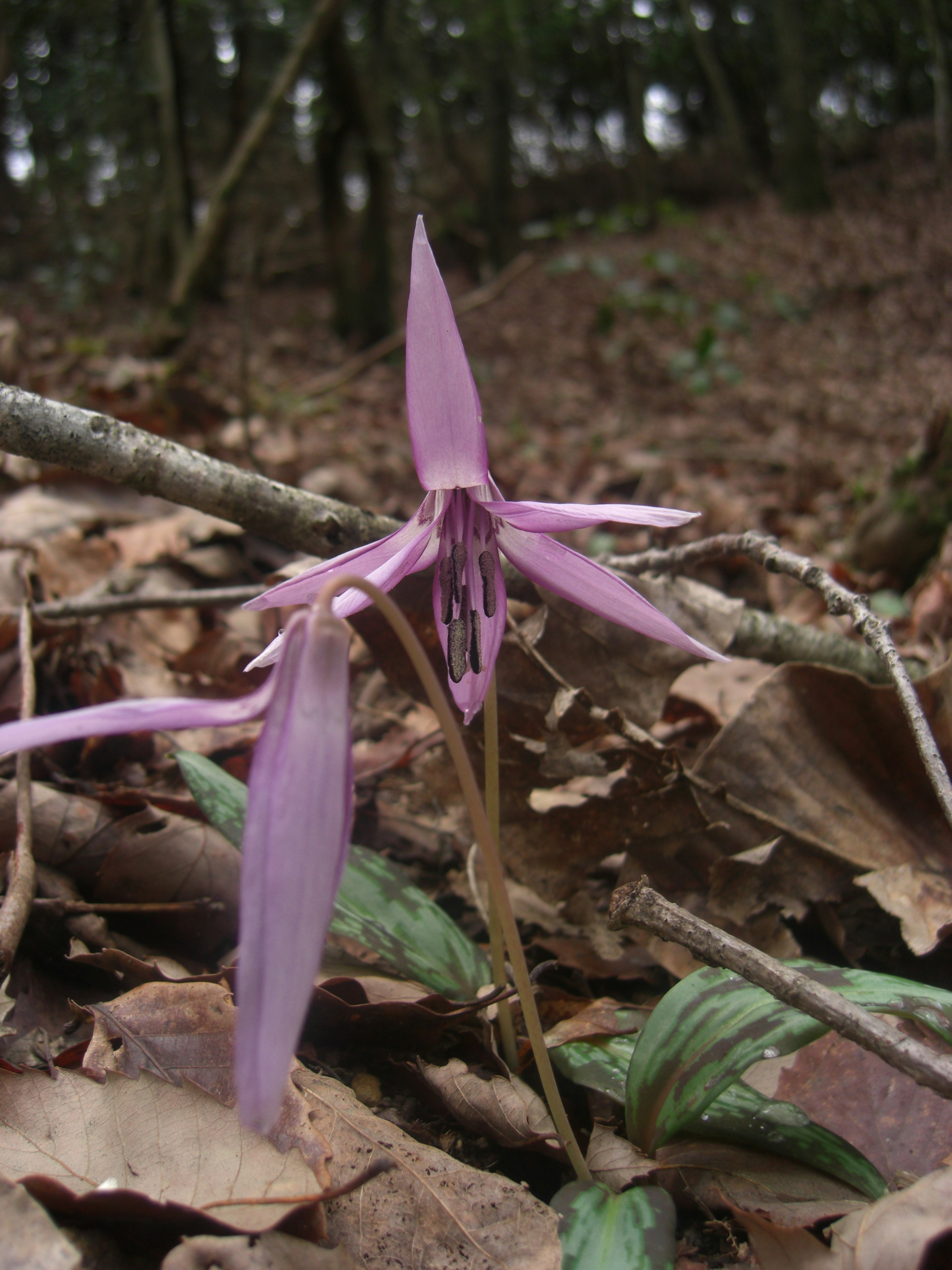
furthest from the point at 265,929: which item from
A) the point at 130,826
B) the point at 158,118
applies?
the point at 158,118

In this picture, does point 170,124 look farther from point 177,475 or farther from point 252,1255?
point 252,1255

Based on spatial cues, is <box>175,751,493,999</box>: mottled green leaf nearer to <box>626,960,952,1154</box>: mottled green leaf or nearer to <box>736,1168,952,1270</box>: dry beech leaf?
<box>626,960,952,1154</box>: mottled green leaf

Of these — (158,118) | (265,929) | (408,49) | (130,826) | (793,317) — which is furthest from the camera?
(408,49)

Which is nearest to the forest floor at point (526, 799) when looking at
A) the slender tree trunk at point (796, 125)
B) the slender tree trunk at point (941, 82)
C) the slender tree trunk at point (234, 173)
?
the slender tree trunk at point (234, 173)

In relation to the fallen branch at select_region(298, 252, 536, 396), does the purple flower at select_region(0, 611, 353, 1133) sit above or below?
below

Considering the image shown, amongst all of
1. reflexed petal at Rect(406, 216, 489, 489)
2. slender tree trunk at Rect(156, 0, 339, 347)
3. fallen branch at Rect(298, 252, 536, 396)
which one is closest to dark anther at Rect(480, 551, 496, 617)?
reflexed petal at Rect(406, 216, 489, 489)

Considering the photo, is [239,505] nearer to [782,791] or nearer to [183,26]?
[782,791]
